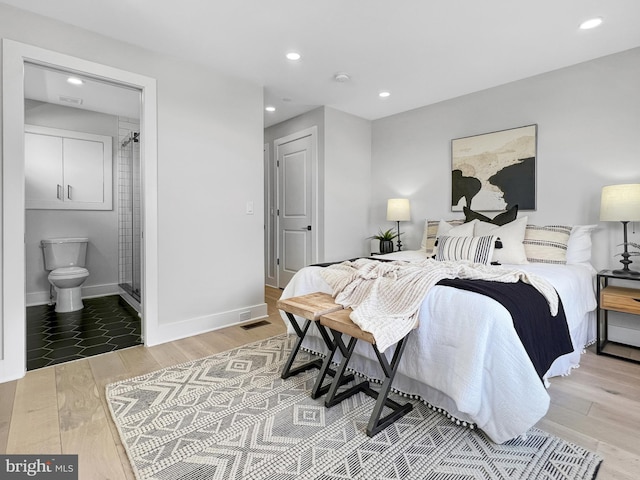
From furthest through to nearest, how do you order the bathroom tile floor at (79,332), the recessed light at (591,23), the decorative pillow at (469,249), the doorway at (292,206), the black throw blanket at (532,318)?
the doorway at (292,206)
the decorative pillow at (469,249)
the bathroom tile floor at (79,332)
the recessed light at (591,23)
the black throw blanket at (532,318)

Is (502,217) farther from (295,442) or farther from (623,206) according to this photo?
(295,442)

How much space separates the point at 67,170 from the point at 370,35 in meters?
3.90

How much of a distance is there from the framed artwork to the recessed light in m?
0.91

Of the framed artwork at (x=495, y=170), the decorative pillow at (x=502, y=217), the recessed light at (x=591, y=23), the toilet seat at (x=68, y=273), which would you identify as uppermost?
the recessed light at (x=591, y=23)

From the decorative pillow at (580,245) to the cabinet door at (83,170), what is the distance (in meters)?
5.23

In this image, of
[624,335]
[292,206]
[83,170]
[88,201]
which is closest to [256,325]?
[292,206]

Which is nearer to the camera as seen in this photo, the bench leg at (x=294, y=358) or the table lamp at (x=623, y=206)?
the bench leg at (x=294, y=358)

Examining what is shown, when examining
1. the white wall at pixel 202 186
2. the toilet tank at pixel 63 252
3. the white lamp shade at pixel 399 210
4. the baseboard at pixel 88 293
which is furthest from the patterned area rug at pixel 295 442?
the baseboard at pixel 88 293

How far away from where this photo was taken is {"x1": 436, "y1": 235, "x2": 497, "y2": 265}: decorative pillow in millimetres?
2668

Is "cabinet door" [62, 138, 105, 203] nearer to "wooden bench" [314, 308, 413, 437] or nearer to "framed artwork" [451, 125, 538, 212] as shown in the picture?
"wooden bench" [314, 308, 413, 437]

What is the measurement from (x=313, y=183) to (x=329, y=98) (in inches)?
39.7

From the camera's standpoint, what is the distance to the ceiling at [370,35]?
215 centimetres

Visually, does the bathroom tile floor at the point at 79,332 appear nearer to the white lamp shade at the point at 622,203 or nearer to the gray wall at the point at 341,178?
the gray wall at the point at 341,178

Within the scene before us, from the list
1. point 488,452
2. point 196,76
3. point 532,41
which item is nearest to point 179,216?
point 196,76
